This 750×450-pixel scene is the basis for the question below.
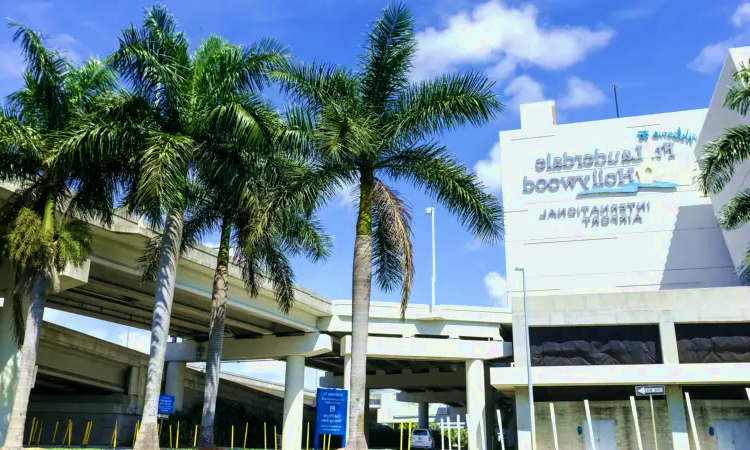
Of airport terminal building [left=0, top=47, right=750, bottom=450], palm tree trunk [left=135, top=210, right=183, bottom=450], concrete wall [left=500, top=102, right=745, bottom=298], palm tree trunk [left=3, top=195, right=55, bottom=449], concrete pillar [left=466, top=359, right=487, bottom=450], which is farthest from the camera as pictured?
concrete wall [left=500, top=102, right=745, bottom=298]

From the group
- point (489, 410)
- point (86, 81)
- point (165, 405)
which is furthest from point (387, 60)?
point (489, 410)

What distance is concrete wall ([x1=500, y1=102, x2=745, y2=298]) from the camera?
50.9 metres

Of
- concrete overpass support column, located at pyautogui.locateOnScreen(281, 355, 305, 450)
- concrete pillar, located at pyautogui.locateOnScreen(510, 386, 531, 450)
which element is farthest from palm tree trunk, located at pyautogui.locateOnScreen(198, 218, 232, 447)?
concrete pillar, located at pyautogui.locateOnScreen(510, 386, 531, 450)

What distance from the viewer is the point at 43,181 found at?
18234 mm

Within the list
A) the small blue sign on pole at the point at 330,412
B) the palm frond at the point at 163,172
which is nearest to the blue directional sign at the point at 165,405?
the small blue sign on pole at the point at 330,412

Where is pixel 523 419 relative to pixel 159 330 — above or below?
below

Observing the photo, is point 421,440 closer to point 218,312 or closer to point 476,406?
point 476,406

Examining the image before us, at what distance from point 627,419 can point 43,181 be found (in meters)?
29.5

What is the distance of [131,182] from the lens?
774 inches

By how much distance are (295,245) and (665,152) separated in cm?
3719

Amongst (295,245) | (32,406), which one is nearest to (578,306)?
(295,245)

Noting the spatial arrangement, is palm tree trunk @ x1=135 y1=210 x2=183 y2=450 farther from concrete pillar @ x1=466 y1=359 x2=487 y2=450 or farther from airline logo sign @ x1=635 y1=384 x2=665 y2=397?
airline logo sign @ x1=635 y1=384 x2=665 y2=397

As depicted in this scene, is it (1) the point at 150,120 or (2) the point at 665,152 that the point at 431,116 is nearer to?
(1) the point at 150,120

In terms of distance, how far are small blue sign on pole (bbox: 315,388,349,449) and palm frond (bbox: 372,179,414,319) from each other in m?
6.44
